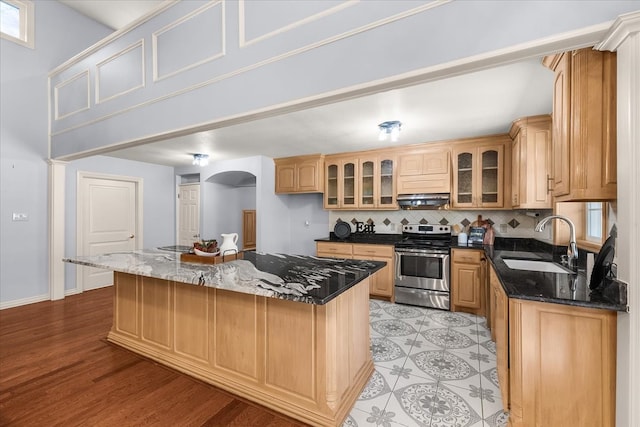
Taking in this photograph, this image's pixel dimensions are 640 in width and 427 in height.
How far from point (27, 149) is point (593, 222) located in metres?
6.61

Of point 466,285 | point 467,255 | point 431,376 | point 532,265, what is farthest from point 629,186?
point 466,285

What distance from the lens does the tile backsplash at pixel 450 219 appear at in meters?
3.79

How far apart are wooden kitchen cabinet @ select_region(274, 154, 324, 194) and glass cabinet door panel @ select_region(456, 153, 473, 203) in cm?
210

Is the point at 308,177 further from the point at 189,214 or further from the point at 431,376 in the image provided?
the point at 431,376

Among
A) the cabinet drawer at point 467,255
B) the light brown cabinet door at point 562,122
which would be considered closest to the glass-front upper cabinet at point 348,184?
the cabinet drawer at point 467,255

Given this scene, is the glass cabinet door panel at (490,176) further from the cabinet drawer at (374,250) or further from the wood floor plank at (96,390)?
the wood floor plank at (96,390)

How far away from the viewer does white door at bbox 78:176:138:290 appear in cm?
463

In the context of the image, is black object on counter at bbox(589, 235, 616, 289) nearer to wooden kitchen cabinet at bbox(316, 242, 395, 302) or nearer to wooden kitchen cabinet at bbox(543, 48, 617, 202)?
wooden kitchen cabinet at bbox(543, 48, 617, 202)

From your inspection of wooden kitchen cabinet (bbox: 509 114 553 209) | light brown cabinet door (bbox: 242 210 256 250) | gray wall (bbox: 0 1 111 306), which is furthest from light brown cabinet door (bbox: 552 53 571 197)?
light brown cabinet door (bbox: 242 210 256 250)

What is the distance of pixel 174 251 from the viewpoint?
301cm

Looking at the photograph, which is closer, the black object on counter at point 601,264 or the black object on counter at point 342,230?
the black object on counter at point 601,264

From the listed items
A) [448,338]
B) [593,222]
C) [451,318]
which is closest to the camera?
[593,222]

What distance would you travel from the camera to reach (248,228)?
23.4ft

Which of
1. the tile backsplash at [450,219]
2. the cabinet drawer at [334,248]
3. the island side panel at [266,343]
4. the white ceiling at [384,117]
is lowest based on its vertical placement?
the island side panel at [266,343]
